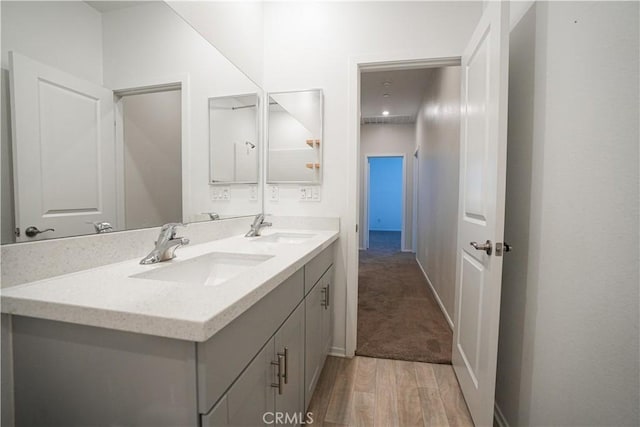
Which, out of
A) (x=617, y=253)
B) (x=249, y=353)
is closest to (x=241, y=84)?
(x=249, y=353)

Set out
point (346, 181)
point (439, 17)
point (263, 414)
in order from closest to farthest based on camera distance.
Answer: point (263, 414) → point (439, 17) → point (346, 181)

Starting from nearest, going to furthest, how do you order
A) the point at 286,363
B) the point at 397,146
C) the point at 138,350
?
the point at 138,350
the point at 286,363
the point at 397,146

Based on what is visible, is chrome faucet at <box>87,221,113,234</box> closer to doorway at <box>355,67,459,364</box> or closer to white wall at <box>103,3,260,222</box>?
white wall at <box>103,3,260,222</box>

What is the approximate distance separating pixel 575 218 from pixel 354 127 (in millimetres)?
1300

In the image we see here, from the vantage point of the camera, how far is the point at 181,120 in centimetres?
124

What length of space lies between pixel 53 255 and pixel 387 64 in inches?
77.0

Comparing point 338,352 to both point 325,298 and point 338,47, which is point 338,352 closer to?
point 325,298

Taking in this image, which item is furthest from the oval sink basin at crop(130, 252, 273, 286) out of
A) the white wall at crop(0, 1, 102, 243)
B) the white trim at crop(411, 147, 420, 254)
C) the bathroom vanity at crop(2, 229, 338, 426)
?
the white trim at crop(411, 147, 420, 254)

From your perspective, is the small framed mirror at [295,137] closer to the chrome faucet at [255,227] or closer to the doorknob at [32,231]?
the chrome faucet at [255,227]

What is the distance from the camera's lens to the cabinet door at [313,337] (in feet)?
4.07

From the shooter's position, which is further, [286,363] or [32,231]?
[286,363]

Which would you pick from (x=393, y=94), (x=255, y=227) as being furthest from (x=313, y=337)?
(x=393, y=94)

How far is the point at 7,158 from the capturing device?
64 centimetres

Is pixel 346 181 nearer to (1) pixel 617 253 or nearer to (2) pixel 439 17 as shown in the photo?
(2) pixel 439 17
